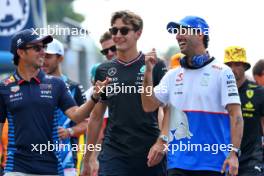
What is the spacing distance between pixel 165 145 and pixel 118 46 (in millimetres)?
1309

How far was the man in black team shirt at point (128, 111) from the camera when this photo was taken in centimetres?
968

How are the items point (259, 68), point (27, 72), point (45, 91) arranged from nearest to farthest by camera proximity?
point (45, 91), point (27, 72), point (259, 68)

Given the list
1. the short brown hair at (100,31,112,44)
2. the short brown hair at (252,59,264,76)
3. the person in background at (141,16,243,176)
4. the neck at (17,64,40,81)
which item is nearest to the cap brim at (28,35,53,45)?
the neck at (17,64,40,81)

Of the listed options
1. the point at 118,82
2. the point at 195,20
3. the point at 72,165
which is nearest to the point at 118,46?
the point at 118,82

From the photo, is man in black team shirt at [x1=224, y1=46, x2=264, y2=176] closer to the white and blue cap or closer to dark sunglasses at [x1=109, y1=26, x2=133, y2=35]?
dark sunglasses at [x1=109, y1=26, x2=133, y2=35]

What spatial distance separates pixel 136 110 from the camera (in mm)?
9680

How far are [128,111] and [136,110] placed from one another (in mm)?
85

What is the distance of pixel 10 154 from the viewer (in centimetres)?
925

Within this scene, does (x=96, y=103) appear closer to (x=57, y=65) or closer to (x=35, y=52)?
(x=35, y=52)

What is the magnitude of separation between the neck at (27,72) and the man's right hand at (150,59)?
1.19 meters

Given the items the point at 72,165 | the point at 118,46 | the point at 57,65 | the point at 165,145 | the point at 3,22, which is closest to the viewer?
the point at 165,145

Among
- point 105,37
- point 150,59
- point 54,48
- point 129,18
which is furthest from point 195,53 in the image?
point 105,37

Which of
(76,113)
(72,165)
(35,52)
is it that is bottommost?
(72,165)

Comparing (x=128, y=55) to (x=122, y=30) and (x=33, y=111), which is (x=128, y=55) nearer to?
Answer: (x=122, y=30)
